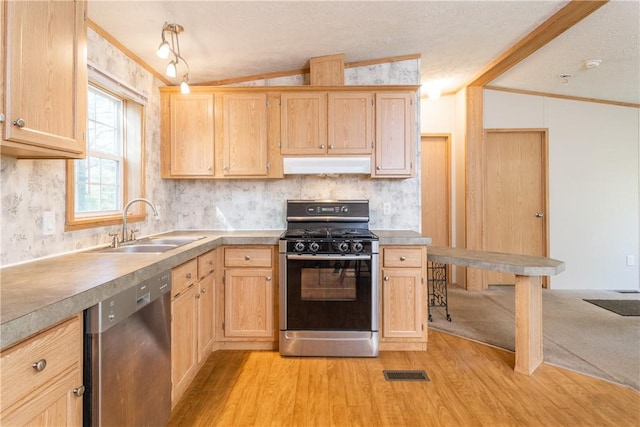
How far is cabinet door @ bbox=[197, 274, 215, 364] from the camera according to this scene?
242 cm

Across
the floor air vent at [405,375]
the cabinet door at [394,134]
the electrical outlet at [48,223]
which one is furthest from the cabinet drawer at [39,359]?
the cabinet door at [394,134]

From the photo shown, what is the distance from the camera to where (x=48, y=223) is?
6.09ft

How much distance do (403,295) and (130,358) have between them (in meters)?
1.99

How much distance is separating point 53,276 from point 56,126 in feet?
2.11

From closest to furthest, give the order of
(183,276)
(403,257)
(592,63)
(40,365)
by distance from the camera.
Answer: (40,365), (183,276), (403,257), (592,63)

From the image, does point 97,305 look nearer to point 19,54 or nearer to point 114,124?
point 19,54

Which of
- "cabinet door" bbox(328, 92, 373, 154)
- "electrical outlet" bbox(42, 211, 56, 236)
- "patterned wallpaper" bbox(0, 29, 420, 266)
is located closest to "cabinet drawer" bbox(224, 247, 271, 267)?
"patterned wallpaper" bbox(0, 29, 420, 266)

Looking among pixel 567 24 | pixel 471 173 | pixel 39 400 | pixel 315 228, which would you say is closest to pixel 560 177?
pixel 471 173

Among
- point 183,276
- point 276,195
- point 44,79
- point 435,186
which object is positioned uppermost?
point 44,79

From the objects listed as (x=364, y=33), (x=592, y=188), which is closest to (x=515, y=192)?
(x=592, y=188)

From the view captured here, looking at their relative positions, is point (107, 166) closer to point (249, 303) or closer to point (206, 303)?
point (206, 303)

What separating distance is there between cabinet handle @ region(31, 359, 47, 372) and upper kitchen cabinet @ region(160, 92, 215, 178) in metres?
2.21

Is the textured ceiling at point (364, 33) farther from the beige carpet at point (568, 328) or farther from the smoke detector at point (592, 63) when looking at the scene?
the beige carpet at point (568, 328)

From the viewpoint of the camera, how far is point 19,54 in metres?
1.28
